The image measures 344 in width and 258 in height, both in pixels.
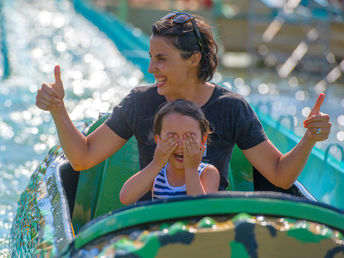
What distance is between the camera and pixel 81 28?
965cm

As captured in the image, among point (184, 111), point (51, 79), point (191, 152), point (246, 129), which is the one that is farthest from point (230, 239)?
point (51, 79)

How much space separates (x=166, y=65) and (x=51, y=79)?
18.2 ft

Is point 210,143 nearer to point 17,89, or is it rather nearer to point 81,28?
point 17,89

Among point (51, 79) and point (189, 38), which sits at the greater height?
point (51, 79)

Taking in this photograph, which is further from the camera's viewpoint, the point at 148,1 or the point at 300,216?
the point at 148,1

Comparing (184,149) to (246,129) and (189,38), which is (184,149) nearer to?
(246,129)

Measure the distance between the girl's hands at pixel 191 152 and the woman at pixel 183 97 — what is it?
0.32 m

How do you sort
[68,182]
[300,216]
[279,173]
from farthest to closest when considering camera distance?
[68,182]
[279,173]
[300,216]

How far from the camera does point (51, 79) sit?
7531mm

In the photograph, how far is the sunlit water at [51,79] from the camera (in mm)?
4820

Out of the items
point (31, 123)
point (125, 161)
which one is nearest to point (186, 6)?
point (31, 123)

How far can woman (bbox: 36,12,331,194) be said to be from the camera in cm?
221

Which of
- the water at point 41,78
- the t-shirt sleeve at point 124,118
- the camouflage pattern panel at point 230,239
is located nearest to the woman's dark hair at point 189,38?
the t-shirt sleeve at point 124,118

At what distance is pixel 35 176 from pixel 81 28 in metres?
7.36
